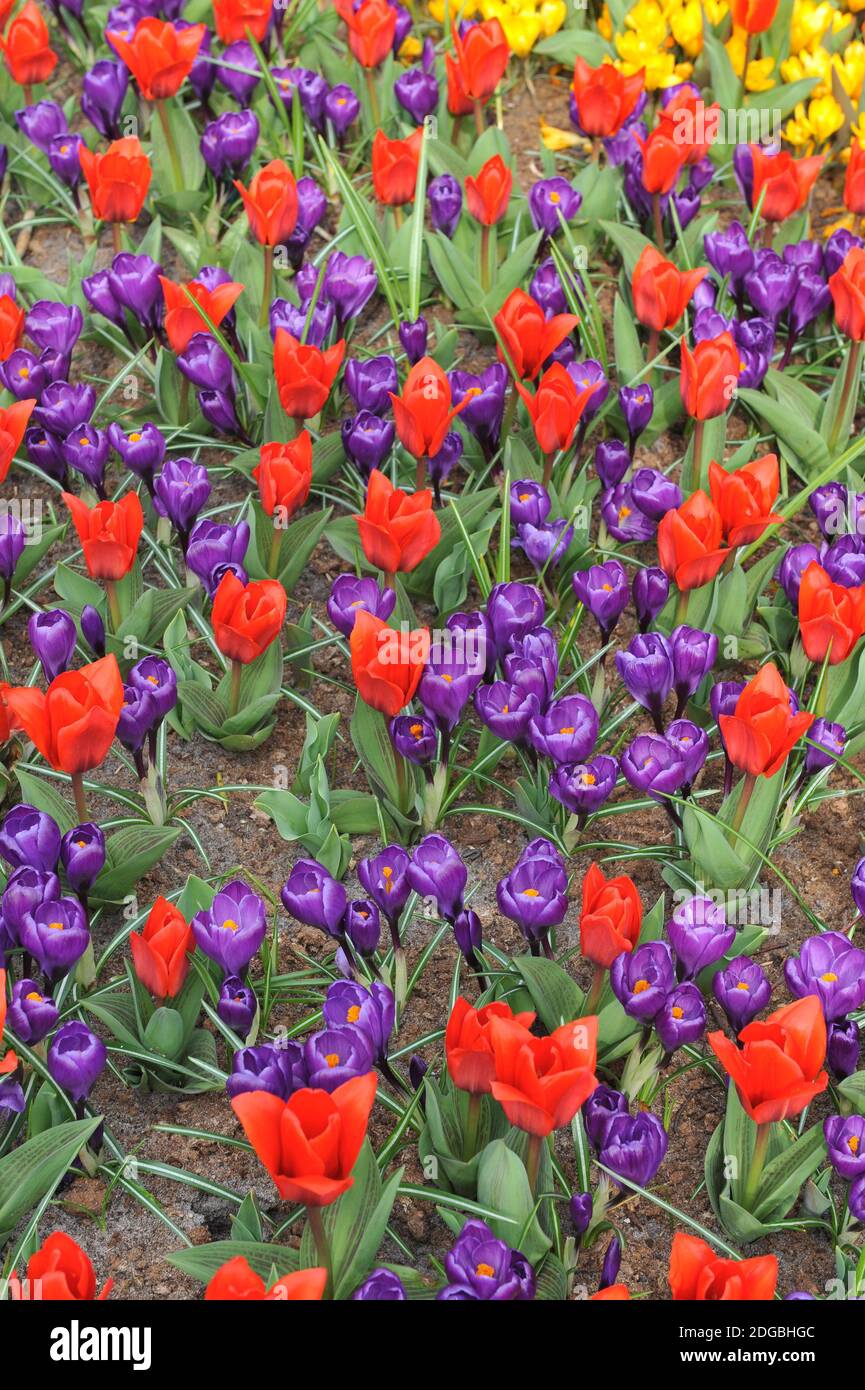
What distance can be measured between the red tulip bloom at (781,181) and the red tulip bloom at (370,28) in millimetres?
1032

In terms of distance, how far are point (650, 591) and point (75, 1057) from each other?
4.59 ft

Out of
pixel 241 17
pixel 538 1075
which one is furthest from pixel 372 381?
pixel 538 1075

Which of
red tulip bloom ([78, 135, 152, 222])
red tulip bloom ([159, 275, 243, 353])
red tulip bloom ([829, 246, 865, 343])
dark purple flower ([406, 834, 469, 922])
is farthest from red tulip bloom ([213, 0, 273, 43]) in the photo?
dark purple flower ([406, 834, 469, 922])

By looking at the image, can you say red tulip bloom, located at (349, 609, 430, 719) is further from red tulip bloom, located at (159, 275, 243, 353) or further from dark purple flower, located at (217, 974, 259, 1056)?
red tulip bloom, located at (159, 275, 243, 353)

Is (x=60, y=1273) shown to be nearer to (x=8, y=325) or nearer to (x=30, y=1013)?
(x=30, y=1013)

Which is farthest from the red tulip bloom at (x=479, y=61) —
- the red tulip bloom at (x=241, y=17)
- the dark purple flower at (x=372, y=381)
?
the dark purple flower at (x=372, y=381)

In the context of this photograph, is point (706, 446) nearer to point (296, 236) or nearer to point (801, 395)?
point (801, 395)

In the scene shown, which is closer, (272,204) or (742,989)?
(742,989)

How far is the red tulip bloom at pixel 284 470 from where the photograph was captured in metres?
2.89

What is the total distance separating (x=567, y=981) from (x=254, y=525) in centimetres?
127

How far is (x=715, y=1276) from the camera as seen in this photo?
1931 millimetres

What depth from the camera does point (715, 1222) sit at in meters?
2.39

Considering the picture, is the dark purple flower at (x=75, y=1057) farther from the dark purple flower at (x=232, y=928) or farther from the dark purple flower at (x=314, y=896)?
the dark purple flower at (x=314, y=896)

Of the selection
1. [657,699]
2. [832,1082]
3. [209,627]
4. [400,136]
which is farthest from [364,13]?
[832,1082]
